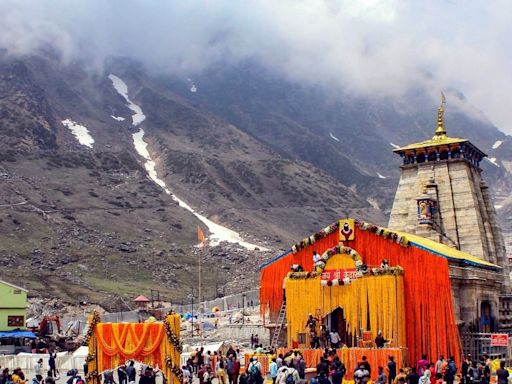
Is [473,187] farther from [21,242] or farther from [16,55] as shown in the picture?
[16,55]

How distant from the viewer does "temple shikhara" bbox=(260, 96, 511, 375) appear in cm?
3197

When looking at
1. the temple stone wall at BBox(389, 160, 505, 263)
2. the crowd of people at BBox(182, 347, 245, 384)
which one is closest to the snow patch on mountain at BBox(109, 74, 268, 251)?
the temple stone wall at BBox(389, 160, 505, 263)

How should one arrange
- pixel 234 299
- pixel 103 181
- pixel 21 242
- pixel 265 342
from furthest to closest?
pixel 103 181 → pixel 21 242 → pixel 234 299 → pixel 265 342

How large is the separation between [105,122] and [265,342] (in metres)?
142

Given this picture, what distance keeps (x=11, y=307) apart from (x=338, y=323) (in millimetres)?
28306

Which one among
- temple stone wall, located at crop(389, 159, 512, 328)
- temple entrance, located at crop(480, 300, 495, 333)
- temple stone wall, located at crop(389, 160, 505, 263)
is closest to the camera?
temple entrance, located at crop(480, 300, 495, 333)

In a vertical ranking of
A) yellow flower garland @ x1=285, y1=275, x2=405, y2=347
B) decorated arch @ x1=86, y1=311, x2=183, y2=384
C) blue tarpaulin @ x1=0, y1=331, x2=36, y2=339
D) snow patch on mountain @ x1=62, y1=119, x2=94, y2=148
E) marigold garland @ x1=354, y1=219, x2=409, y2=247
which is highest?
snow patch on mountain @ x1=62, y1=119, x2=94, y2=148

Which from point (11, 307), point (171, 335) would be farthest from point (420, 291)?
point (11, 307)

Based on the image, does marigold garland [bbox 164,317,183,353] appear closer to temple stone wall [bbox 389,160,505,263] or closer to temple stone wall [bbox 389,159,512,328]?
temple stone wall [bbox 389,159,512,328]

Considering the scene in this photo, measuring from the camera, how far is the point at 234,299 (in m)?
71.0

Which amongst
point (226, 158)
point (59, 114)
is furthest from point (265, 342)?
point (59, 114)

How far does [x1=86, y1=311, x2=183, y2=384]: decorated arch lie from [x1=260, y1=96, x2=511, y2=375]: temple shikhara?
734cm

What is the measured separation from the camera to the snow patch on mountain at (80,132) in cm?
16368

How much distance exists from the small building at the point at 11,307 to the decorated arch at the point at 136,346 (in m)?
29.1
